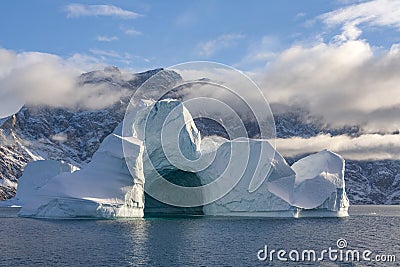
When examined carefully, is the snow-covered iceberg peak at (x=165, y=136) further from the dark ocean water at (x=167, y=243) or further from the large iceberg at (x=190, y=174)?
the dark ocean water at (x=167, y=243)

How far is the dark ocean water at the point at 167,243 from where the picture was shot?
96.9ft

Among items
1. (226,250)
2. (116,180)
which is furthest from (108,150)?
(226,250)

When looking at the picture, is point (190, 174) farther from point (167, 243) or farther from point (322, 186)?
point (167, 243)

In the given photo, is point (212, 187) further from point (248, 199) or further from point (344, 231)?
point (344, 231)

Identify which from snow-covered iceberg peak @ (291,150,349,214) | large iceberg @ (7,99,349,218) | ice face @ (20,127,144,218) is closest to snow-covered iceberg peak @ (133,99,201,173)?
large iceberg @ (7,99,349,218)

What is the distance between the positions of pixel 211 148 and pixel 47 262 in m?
42.6

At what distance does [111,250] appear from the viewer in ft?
108

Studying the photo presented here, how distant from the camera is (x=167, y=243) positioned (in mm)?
36812

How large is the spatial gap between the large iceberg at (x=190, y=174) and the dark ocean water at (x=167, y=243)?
14.1ft

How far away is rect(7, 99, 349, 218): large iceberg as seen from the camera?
53688mm

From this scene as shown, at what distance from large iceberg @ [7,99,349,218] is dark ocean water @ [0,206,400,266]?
431 centimetres

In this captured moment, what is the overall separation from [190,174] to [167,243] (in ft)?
104

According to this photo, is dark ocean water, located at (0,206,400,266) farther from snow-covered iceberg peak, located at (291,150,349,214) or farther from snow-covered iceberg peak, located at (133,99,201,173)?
snow-covered iceberg peak, located at (133,99,201,173)

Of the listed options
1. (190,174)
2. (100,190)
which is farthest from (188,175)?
(100,190)
